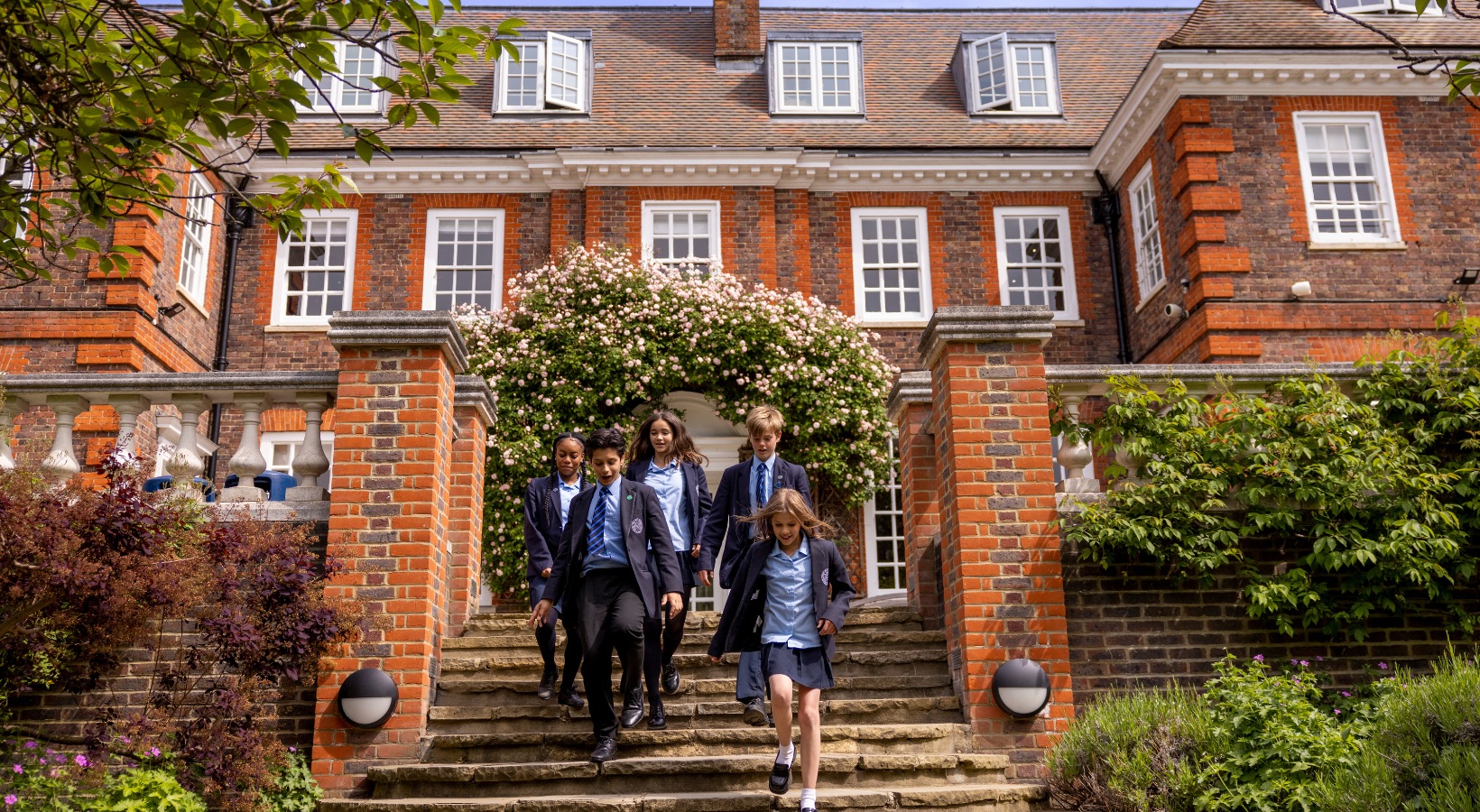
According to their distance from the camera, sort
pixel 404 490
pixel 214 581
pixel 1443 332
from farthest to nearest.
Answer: pixel 1443 332
pixel 404 490
pixel 214 581

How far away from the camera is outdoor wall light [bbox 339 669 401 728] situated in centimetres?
638

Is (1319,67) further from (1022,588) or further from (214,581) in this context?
(214,581)

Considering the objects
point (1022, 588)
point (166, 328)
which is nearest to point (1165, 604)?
point (1022, 588)

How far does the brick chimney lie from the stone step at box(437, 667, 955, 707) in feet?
47.8

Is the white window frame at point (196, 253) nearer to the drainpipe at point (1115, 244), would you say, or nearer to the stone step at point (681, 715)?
the stone step at point (681, 715)

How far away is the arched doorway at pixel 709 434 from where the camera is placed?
15.4m

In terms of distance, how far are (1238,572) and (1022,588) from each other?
133cm

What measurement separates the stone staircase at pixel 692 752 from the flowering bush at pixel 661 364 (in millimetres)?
6692

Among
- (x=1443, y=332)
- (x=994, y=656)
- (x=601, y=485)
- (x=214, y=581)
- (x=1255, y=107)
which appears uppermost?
(x=1255, y=107)

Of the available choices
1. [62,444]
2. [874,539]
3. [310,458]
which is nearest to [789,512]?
[310,458]

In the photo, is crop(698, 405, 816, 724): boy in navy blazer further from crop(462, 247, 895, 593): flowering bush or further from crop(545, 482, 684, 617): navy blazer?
crop(462, 247, 895, 593): flowering bush

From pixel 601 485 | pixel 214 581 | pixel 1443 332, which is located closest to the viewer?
pixel 214 581

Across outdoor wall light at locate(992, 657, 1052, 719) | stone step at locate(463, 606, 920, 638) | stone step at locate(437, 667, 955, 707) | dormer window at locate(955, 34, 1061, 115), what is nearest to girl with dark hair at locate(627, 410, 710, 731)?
stone step at locate(437, 667, 955, 707)

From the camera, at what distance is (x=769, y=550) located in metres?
6.12
